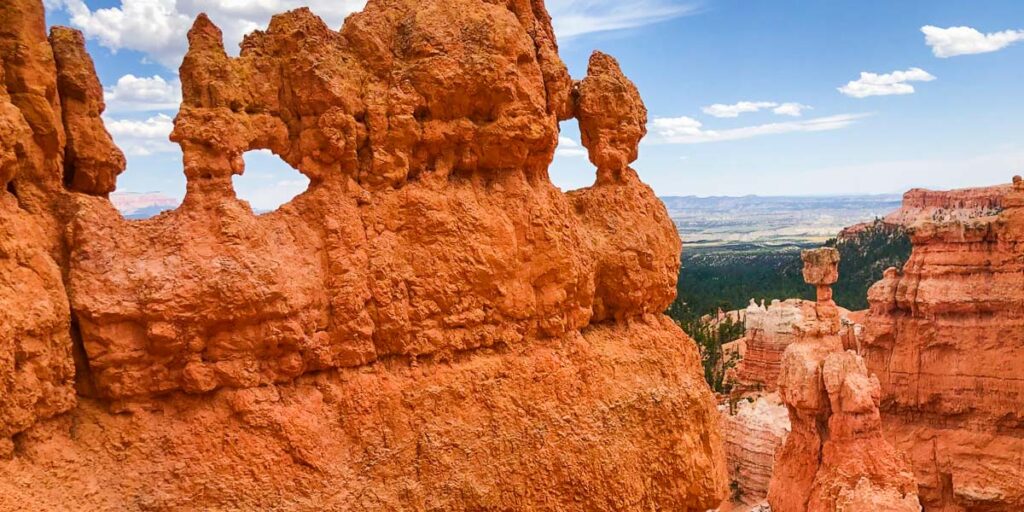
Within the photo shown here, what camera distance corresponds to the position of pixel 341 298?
6.65m

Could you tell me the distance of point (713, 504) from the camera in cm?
901

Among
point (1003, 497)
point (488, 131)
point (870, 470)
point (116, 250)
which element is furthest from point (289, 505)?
point (1003, 497)

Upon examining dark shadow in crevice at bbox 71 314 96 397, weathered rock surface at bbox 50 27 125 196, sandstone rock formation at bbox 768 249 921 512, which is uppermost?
weathered rock surface at bbox 50 27 125 196

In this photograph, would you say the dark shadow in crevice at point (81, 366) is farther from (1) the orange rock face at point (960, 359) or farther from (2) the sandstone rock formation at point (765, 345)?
(2) the sandstone rock formation at point (765, 345)

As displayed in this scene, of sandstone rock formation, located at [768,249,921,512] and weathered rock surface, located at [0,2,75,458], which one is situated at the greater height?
weathered rock surface, located at [0,2,75,458]

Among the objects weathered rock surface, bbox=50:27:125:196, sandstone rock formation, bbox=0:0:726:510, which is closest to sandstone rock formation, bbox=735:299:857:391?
sandstone rock formation, bbox=0:0:726:510

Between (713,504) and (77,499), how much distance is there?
682 centimetres

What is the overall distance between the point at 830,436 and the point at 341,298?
13.7 metres

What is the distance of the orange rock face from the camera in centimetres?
2172

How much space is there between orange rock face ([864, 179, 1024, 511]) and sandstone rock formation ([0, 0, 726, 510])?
17439 millimetres

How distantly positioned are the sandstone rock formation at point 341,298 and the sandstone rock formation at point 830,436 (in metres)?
8.51

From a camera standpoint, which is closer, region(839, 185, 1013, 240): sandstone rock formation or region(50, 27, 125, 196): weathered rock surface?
region(50, 27, 125, 196): weathered rock surface

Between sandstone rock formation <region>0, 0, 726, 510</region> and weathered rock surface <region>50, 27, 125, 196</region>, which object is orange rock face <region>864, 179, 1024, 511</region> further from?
weathered rock surface <region>50, 27, 125, 196</region>

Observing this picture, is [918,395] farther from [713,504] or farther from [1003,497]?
[713,504]
